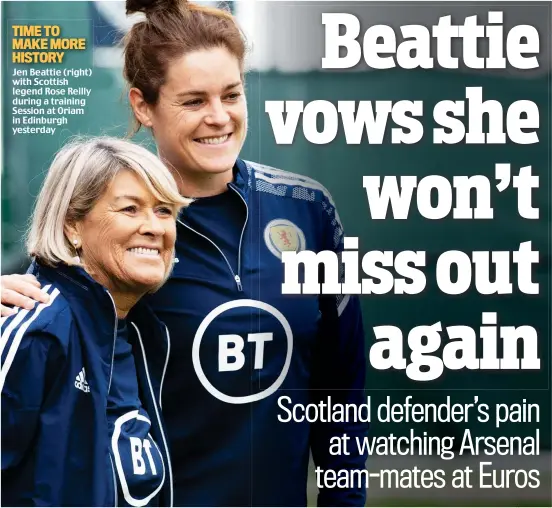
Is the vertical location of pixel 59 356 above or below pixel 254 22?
below

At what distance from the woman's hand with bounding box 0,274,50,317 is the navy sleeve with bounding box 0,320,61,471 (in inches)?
3.7

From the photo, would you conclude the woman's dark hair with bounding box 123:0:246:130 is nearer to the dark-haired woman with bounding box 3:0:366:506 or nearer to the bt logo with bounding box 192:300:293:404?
the dark-haired woman with bounding box 3:0:366:506

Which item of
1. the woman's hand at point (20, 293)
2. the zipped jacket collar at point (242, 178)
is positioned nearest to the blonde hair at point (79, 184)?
the woman's hand at point (20, 293)

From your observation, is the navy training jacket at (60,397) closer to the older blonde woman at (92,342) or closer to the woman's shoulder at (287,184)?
the older blonde woman at (92,342)

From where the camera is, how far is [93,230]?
3.51 m

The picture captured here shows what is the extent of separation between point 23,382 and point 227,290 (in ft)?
2.91

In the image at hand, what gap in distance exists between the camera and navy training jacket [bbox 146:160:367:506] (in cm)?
362

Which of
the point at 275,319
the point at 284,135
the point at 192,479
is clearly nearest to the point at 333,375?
the point at 275,319

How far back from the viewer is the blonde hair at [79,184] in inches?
138

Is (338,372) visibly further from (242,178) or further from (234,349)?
(242,178)

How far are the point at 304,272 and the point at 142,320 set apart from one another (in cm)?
71

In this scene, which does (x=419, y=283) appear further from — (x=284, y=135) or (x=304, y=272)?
(x=284, y=135)

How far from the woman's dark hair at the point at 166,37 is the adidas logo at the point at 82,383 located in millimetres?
1152

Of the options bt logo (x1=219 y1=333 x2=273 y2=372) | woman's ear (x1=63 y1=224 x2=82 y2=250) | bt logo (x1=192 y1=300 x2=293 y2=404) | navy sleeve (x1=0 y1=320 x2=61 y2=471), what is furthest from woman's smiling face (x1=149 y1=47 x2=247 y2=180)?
navy sleeve (x1=0 y1=320 x2=61 y2=471)
